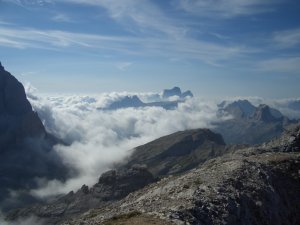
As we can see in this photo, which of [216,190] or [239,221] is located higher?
[216,190]

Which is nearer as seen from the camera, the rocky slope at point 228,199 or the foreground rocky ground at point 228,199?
the foreground rocky ground at point 228,199

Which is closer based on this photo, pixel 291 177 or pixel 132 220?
pixel 132 220

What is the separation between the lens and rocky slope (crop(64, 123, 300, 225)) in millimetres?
47863

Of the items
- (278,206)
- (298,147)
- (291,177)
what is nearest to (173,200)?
(278,206)

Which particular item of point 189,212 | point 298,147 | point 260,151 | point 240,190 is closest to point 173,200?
point 189,212

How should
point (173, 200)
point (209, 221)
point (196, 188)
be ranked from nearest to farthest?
point (209, 221) < point (173, 200) < point (196, 188)

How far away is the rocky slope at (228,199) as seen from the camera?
47863 millimetres

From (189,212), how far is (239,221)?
31.7ft

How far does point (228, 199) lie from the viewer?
55.9 meters

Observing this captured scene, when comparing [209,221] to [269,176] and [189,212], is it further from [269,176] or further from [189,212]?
[269,176]

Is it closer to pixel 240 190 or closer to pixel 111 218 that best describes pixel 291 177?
pixel 240 190

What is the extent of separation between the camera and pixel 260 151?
9856 centimetres

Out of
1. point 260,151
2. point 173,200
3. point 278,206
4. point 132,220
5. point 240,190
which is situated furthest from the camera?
point 260,151

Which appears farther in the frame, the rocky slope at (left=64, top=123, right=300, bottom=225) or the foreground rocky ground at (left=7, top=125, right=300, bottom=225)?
the rocky slope at (left=64, top=123, right=300, bottom=225)
